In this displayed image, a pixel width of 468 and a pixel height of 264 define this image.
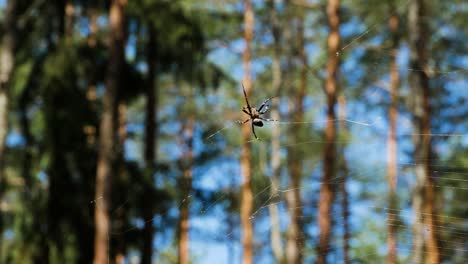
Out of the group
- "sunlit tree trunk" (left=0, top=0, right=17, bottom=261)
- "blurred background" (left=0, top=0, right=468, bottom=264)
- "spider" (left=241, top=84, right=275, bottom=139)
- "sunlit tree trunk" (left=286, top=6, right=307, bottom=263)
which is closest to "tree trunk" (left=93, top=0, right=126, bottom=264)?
"blurred background" (left=0, top=0, right=468, bottom=264)

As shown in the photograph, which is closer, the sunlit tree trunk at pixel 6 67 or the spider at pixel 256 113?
the spider at pixel 256 113

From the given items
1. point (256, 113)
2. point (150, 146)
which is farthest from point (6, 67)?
point (256, 113)

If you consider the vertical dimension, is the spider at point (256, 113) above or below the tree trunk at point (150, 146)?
below

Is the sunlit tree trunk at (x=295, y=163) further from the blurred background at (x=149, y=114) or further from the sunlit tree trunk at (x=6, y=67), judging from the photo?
the sunlit tree trunk at (x=6, y=67)

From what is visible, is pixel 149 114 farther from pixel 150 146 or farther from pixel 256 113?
pixel 256 113

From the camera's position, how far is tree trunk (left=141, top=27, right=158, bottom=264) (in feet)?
24.7

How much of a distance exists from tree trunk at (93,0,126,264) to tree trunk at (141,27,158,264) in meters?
0.73

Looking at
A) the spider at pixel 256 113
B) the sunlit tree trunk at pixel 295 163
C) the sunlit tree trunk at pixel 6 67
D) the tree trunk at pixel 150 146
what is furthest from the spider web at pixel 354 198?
the sunlit tree trunk at pixel 6 67

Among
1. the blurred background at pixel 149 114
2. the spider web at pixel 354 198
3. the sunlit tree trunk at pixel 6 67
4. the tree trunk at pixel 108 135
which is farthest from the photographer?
the blurred background at pixel 149 114

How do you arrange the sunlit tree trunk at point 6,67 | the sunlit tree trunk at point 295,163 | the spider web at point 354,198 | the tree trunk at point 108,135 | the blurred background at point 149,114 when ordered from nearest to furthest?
1. the spider web at point 354,198
2. the sunlit tree trunk at point 6,67
3. the tree trunk at point 108,135
4. the blurred background at point 149,114
5. the sunlit tree trunk at point 295,163

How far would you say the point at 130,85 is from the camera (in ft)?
29.3

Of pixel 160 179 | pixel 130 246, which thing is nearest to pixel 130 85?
pixel 160 179

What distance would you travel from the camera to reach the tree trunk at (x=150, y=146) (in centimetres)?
753

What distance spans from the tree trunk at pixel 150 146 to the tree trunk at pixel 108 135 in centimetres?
73
